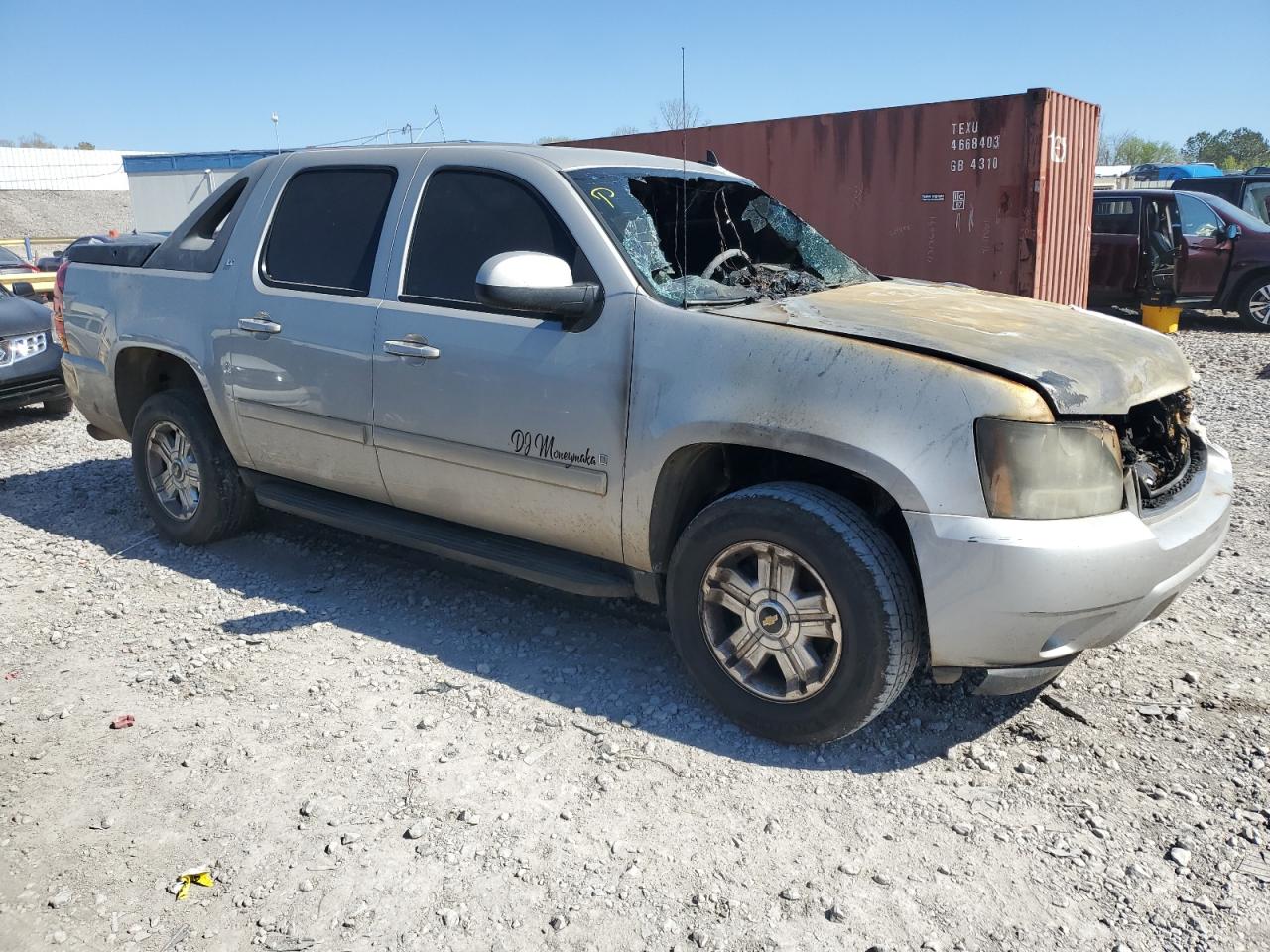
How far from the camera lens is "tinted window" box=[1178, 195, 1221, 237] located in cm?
1238

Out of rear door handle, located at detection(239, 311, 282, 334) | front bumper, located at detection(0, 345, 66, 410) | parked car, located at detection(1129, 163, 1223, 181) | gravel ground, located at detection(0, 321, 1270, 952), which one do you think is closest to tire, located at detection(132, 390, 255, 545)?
gravel ground, located at detection(0, 321, 1270, 952)

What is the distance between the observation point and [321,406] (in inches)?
169

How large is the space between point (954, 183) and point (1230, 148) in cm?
7232

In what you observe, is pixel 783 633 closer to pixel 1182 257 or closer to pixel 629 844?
pixel 629 844

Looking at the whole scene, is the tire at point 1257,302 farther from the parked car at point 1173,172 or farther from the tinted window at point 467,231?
the parked car at point 1173,172

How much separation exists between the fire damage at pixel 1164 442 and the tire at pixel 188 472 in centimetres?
398

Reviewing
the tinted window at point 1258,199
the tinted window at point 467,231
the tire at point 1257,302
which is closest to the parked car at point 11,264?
the tinted window at point 467,231

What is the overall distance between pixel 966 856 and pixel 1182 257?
11703 mm

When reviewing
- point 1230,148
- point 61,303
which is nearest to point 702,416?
point 61,303

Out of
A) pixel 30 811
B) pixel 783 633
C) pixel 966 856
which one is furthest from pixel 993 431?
pixel 30 811

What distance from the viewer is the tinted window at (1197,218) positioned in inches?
487

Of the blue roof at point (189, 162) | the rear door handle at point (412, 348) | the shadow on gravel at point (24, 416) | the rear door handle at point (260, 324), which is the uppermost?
the blue roof at point (189, 162)

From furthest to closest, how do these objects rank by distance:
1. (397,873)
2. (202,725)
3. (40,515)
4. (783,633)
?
(40,515), (202,725), (783,633), (397,873)

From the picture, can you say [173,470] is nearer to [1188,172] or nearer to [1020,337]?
[1020,337]
